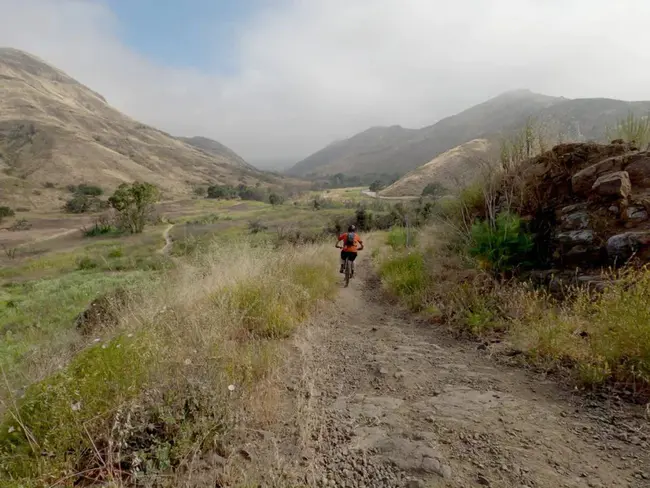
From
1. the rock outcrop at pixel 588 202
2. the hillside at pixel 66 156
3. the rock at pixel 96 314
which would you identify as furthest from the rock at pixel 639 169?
the hillside at pixel 66 156

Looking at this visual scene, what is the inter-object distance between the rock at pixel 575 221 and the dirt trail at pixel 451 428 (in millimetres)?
3102

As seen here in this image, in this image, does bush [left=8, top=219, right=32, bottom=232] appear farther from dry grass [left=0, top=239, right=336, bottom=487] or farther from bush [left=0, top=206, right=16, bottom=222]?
dry grass [left=0, top=239, right=336, bottom=487]

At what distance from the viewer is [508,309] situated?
515 cm

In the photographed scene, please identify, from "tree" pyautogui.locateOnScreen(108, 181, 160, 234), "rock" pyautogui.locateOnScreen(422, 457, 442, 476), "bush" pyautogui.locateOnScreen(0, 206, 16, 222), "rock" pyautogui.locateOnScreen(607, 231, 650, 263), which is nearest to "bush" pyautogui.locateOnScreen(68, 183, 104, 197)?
"bush" pyautogui.locateOnScreen(0, 206, 16, 222)

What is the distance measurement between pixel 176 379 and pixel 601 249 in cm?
616

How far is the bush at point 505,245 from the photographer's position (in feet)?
20.3

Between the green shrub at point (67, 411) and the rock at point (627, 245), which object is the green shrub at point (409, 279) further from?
the green shrub at point (67, 411)

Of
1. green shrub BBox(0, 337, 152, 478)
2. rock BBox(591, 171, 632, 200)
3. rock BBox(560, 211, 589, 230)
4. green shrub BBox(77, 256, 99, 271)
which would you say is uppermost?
rock BBox(591, 171, 632, 200)

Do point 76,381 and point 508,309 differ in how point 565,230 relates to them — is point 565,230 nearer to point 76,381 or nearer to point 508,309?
point 508,309

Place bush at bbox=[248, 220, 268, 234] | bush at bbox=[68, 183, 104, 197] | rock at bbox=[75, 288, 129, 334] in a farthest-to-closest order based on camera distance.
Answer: bush at bbox=[68, 183, 104, 197] → bush at bbox=[248, 220, 268, 234] → rock at bbox=[75, 288, 129, 334]

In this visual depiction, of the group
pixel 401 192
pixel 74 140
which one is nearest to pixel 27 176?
pixel 74 140

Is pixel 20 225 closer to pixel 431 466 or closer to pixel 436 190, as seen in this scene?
pixel 436 190

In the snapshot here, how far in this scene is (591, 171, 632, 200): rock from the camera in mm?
5406

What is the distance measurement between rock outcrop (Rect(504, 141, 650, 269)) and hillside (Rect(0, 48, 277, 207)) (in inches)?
3188
